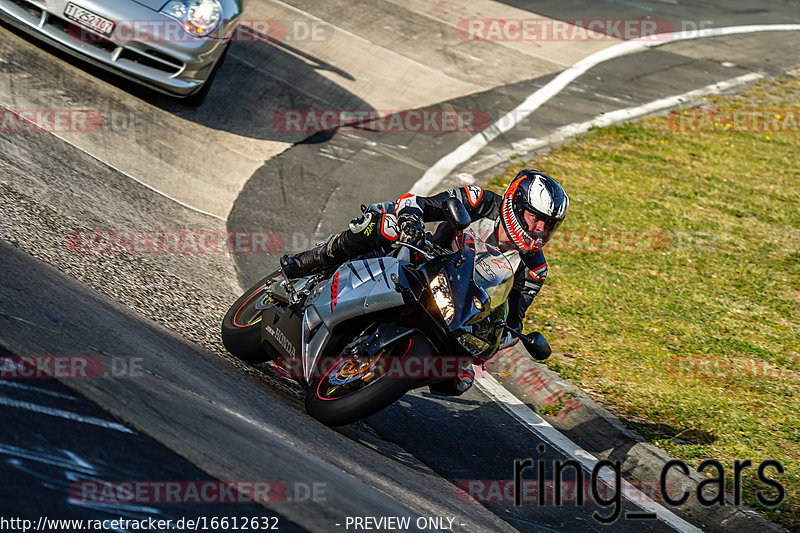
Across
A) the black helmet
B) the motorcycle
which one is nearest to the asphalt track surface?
the motorcycle

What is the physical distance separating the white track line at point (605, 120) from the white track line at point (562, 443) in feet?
15.5

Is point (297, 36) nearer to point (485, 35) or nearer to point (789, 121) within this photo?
point (485, 35)

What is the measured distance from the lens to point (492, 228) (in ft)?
17.9

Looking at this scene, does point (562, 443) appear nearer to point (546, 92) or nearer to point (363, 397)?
point (363, 397)

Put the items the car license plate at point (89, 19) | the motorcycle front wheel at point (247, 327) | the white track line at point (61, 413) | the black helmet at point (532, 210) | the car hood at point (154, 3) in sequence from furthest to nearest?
the car hood at point (154, 3) < the car license plate at point (89, 19) < the motorcycle front wheel at point (247, 327) < the black helmet at point (532, 210) < the white track line at point (61, 413)

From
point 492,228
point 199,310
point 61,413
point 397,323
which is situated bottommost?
point 199,310

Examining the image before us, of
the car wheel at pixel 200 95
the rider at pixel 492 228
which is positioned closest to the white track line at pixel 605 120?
the car wheel at pixel 200 95

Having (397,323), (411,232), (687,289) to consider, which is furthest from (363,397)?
(687,289)

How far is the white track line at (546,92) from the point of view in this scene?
34.9 ft

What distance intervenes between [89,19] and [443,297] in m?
5.90

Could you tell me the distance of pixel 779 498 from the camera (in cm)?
566

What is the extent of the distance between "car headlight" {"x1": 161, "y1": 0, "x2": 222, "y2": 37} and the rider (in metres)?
4.66

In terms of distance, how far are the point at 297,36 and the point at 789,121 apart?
8.39 m

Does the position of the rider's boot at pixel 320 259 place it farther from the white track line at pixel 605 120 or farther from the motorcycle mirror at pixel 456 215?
the white track line at pixel 605 120
